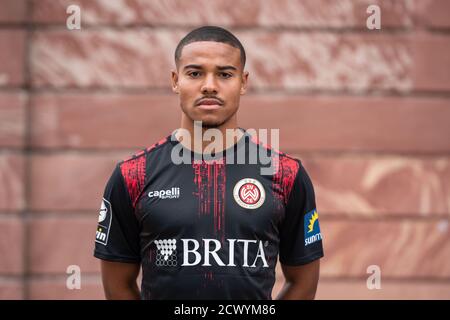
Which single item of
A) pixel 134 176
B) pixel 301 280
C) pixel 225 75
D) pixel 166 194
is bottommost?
pixel 301 280

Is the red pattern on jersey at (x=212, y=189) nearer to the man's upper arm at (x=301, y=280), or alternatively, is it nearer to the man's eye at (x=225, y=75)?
the man's eye at (x=225, y=75)

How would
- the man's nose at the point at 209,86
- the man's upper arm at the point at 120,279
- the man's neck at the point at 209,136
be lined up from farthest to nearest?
the man's upper arm at the point at 120,279 < the man's neck at the point at 209,136 < the man's nose at the point at 209,86

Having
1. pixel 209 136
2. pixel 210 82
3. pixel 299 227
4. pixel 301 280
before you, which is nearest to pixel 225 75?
pixel 210 82

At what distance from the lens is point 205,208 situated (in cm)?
286

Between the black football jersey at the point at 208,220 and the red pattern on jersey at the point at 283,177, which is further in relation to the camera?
the red pattern on jersey at the point at 283,177

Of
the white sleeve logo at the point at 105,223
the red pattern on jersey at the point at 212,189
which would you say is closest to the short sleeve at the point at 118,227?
the white sleeve logo at the point at 105,223

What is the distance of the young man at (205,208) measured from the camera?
9.27ft

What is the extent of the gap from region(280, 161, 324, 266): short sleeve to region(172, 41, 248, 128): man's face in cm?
51

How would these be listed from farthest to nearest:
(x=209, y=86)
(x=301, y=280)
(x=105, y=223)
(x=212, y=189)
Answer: (x=301, y=280)
(x=105, y=223)
(x=212, y=189)
(x=209, y=86)

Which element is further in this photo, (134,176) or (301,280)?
(301,280)

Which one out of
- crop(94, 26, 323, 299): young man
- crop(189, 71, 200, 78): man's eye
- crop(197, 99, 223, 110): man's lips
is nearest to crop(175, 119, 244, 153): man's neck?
crop(94, 26, 323, 299): young man

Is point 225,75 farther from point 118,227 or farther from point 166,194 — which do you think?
point 118,227

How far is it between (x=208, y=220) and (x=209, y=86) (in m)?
0.61

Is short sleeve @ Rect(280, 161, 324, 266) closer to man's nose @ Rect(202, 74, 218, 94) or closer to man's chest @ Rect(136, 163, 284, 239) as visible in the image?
man's chest @ Rect(136, 163, 284, 239)
